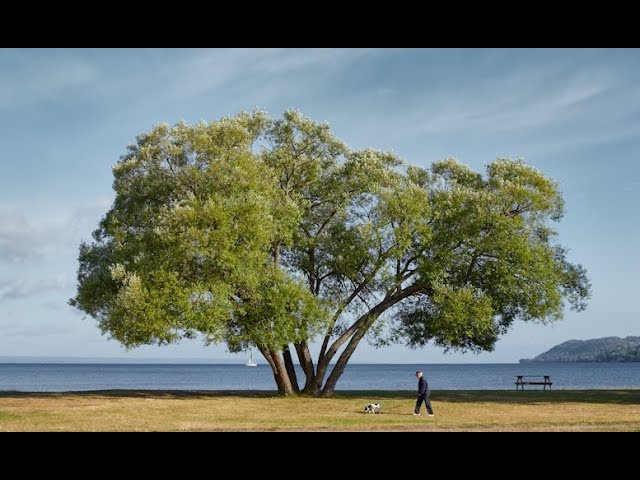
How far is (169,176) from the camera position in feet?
115

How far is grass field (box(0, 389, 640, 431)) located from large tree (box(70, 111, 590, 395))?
126 inches

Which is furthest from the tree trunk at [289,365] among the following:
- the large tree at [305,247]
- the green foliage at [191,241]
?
the green foliage at [191,241]

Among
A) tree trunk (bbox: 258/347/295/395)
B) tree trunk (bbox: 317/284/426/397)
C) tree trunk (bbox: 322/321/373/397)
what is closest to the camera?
tree trunk (bbox: 258/347/295/395)

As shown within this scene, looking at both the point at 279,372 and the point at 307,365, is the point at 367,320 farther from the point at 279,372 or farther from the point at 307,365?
the point at 279,372

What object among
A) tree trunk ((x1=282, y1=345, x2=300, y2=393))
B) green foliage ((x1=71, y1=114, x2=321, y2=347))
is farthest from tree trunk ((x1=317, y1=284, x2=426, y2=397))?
green foliage ((x1=71, y1=114, x2=321, y2=347))

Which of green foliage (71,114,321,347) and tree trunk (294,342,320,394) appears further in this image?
tree trunk (294,342,320,394)

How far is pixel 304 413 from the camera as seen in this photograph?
90.0ft

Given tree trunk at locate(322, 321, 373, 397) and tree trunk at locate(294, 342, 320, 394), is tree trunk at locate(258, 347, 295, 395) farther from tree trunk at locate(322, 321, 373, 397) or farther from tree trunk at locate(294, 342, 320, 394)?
tree trunk at locate(322, 321, 373, 397)

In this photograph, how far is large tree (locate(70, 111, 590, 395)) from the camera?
3209cm

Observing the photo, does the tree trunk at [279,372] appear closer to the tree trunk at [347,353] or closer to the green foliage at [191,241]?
the tree trunk at [347,353]

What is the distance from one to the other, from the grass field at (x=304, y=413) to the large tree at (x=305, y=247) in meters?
3.19
